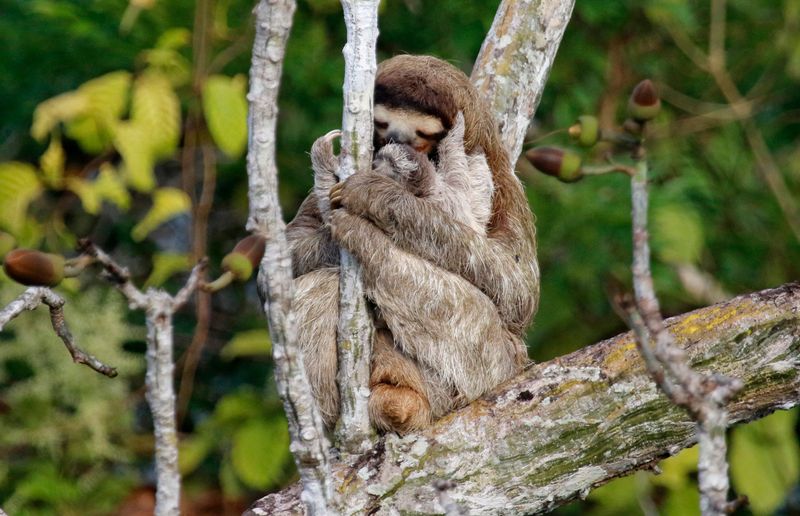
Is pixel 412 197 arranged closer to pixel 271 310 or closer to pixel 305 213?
pixel 305 213

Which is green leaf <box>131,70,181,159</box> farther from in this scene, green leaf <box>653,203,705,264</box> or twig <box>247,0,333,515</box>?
twig <box>247,0,333,515</box>

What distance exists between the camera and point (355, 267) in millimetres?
5539

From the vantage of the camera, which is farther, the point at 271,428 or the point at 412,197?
the point at 271,428

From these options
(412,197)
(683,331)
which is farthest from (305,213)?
(683,331)

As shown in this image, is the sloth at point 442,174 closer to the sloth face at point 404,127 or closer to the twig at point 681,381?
the sloth face at point 404,127

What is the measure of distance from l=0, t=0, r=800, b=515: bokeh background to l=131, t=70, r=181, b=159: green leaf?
0.7 inches

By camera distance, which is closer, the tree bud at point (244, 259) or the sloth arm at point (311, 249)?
the tree bud at point (244, 259)

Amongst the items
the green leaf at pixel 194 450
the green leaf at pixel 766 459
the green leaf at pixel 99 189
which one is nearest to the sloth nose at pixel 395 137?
the green leaf at pixel 99 189

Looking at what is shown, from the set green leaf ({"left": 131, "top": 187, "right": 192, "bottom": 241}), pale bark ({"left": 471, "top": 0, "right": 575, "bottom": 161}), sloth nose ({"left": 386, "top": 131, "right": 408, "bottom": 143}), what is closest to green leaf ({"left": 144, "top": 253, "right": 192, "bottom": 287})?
green leaf ({"left": 131, "top": 187, "right": 192, "bottom": 241})

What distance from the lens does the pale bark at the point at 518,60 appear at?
22.4ft

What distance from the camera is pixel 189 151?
9.88m

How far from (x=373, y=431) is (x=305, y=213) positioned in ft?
5.47

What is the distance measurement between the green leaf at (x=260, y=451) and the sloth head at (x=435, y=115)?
3.56 m

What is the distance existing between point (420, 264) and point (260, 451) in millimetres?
3731
